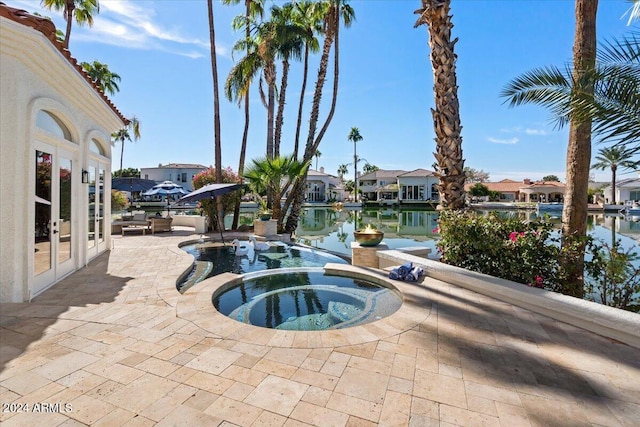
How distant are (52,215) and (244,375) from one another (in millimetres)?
5408

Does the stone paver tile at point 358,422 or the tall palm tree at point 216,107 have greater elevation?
the tall palm tree at point 216,107

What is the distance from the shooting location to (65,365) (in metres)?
3.09

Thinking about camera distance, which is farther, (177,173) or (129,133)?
(177,173)

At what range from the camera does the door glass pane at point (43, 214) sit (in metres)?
5.41

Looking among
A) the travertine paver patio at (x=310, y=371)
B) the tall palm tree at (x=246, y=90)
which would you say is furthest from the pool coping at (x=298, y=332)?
the tall palm tree at (x=246, y=90)

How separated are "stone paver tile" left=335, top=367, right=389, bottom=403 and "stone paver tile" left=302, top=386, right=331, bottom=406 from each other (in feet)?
0.38

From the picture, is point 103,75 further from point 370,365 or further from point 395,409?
point 395,409

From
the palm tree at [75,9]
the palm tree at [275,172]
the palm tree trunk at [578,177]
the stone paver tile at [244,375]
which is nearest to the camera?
the stone paver tile at [244,375]

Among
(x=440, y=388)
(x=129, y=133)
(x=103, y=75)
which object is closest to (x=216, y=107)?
(x=440, y=388)

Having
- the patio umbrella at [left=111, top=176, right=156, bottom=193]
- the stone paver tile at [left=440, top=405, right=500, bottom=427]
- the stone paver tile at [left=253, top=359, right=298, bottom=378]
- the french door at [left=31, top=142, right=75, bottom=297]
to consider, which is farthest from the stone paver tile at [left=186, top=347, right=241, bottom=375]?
the patio umbrella at [left=111, top=176, right=156, bottom=193]

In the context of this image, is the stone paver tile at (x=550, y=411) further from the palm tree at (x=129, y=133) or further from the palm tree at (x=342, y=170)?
the palm tree at (x=342, y=170)

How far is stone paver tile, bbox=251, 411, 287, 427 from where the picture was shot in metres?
2.29

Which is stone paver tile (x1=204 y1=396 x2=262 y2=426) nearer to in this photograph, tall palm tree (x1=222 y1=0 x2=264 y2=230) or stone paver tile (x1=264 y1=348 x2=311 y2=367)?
stone paver tile (x1=264 y1=348 x2=311 y2=367)

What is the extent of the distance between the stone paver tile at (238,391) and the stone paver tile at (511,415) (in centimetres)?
201
